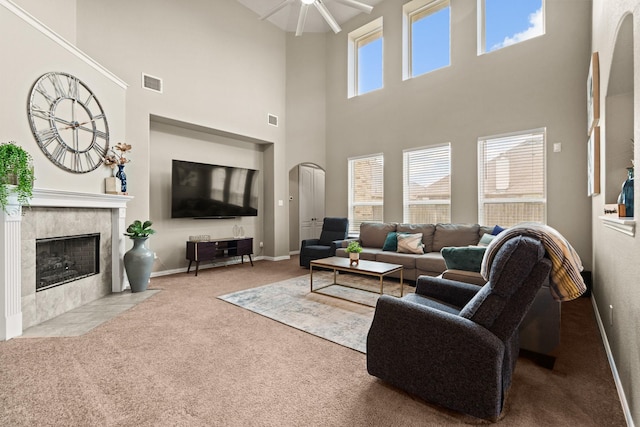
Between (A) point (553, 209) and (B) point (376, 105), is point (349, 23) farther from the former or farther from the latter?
(A) point (553, 209)

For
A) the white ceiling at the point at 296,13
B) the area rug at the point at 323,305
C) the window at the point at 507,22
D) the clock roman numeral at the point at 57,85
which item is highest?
the white ceiling at the point at 296,13

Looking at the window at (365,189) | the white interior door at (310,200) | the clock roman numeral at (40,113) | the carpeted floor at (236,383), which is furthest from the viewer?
the white interior door at (310,200)

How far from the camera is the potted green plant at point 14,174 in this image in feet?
7.86

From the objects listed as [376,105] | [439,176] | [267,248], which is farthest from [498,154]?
[267,248]

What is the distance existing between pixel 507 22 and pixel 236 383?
6.11 metres

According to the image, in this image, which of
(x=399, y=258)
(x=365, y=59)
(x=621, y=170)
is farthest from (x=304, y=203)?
(x=621, y=170)

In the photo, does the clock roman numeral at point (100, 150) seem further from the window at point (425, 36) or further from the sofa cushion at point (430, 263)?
the window at point (425, 36)

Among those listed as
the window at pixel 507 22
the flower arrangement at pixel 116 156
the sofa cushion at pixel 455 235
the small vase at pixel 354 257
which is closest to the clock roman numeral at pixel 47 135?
the flower arrangement at pixel 116 156

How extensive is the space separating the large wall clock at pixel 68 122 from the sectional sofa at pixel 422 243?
3768 millimetres

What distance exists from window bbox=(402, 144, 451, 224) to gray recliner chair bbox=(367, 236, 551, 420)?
12.9ft

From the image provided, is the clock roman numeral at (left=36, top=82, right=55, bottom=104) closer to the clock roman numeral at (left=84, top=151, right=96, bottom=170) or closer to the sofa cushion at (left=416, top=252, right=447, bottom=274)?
the clock roman numeral at (left=84, top=151, right=96, bottom=170)

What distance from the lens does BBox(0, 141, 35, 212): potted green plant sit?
7.86 feet

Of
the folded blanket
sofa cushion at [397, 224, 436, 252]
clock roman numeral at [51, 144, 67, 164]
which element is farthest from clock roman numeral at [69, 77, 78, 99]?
sofa cushion at [397, 224, 436, 252]

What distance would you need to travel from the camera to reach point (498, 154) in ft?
15.6
